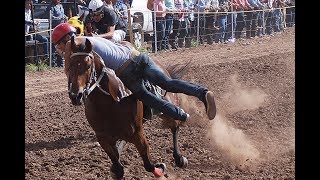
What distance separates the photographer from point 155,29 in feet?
60.1

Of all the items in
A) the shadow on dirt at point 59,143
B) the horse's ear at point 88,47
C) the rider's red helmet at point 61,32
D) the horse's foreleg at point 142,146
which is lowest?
the shadow on dirt at point 59,143

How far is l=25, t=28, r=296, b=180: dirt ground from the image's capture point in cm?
798

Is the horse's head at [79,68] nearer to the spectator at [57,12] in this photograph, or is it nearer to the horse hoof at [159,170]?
the horse hoof at [159,170]

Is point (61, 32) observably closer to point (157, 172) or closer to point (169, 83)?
point (169, 83)

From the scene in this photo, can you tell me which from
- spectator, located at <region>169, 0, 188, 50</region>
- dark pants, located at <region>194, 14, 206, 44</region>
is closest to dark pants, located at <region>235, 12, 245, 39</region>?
dark pants, located at <region>194, 14, 206, 44</region>

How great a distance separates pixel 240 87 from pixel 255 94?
2.42 ft

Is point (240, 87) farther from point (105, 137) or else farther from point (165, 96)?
point (105, 137)

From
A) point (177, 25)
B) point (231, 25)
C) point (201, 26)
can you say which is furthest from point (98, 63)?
point (231, 25)

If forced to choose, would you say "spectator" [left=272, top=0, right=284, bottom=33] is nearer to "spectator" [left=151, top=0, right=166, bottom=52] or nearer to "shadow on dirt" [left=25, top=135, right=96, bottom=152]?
"spectator" [left=151, top=0, right=166, bottom=52]

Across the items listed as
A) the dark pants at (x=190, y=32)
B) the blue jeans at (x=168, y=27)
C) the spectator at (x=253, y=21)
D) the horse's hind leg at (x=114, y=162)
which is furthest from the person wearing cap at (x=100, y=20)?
the spectator at (x=253, y=21)

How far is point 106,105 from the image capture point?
22.6 ft

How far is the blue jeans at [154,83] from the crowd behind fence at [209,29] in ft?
26.7

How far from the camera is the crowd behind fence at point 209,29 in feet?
55.1

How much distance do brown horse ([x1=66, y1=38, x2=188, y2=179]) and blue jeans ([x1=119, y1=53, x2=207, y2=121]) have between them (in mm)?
154
